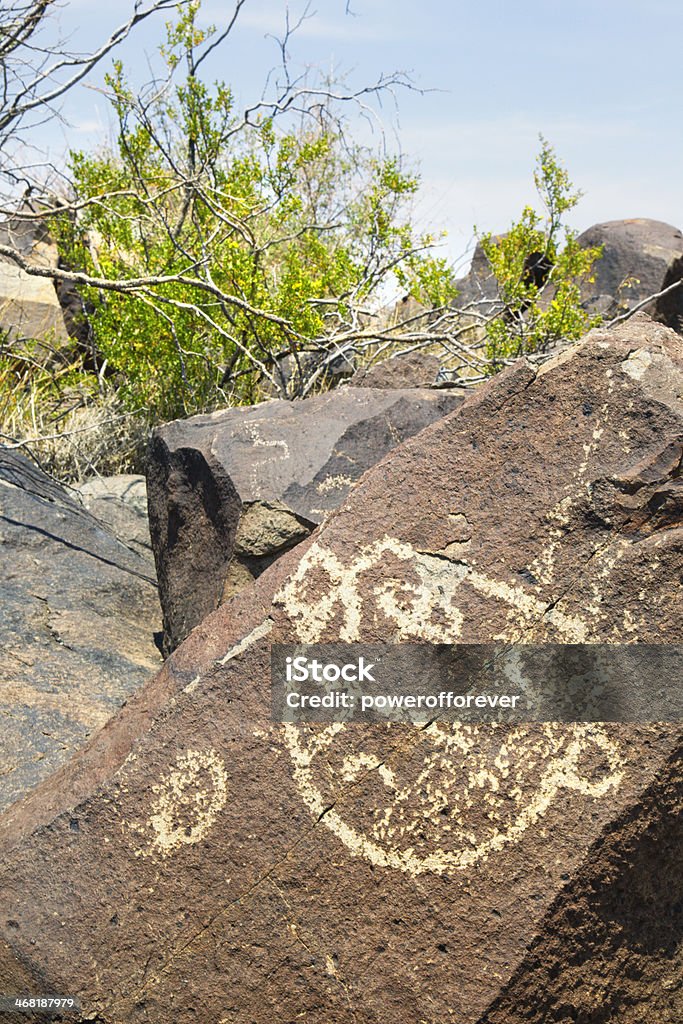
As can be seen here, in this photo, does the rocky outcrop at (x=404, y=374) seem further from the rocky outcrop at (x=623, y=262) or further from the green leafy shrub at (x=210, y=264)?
the rocky outcrop at (x=623, y=262)

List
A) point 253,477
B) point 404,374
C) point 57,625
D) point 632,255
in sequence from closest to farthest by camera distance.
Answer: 1. point 253,477
2. point 57,625
3. point 404,374
4. point 632,255

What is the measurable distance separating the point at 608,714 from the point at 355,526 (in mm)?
672

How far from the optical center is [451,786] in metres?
2.29

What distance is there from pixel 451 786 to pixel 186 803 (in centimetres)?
57

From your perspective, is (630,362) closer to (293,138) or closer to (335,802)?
(335,802)

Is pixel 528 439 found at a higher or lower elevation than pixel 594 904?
higher

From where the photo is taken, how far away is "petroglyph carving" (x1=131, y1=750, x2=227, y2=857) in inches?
93.0

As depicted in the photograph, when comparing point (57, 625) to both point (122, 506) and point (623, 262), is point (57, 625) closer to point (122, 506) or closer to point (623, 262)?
point (122, 506)

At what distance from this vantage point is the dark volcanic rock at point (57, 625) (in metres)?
3.52

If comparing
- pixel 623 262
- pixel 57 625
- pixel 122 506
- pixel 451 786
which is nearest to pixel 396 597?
pixel 451 786

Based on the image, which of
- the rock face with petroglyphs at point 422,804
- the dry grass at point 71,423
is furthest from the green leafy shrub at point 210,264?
the rock face with petroglyphs at point 422,804

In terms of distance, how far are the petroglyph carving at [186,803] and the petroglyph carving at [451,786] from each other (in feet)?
0.61

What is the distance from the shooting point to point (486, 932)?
225cm

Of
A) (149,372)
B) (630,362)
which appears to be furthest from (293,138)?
(630,362)
